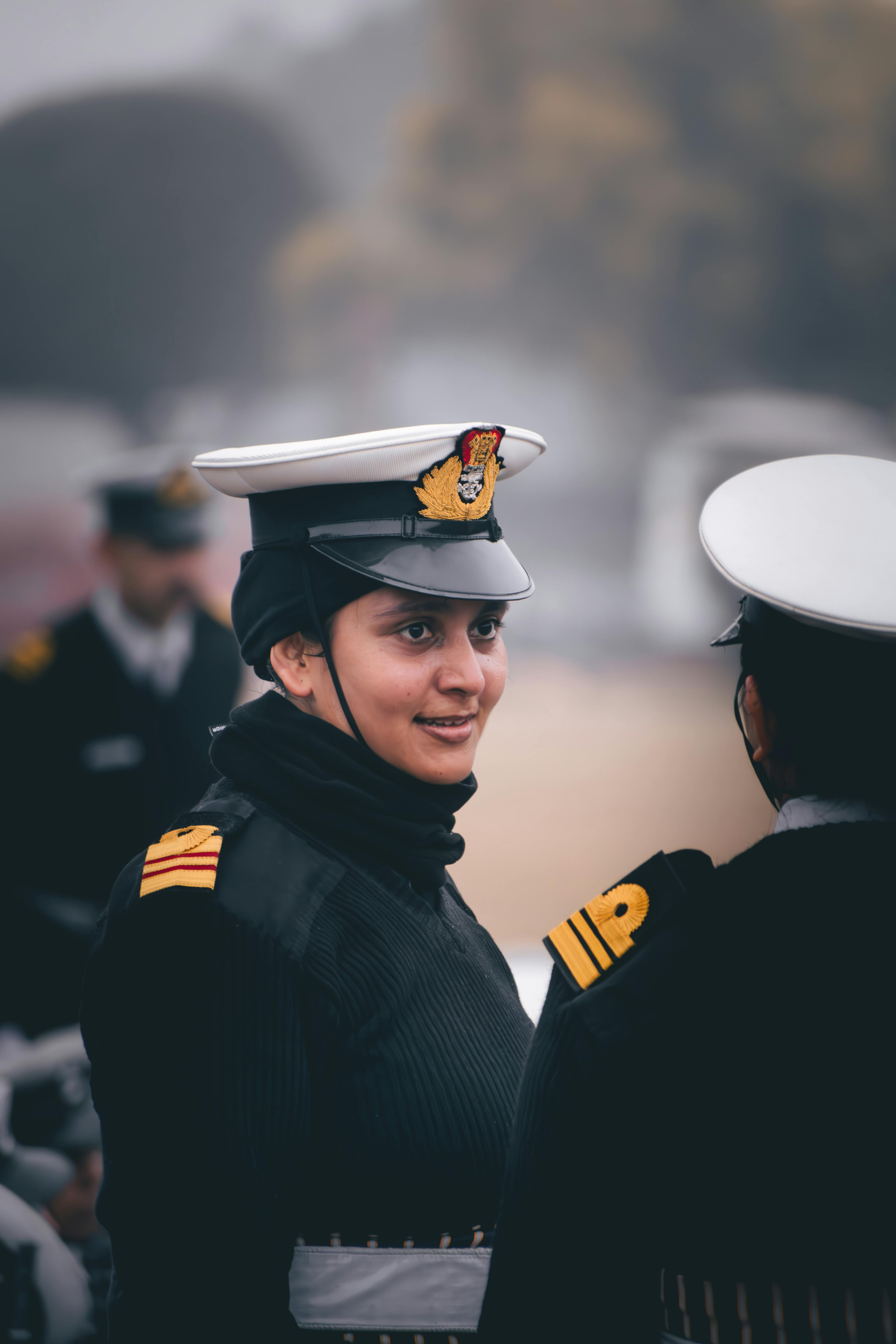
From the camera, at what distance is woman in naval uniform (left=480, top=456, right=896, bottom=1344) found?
88 cm

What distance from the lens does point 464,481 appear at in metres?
1.38

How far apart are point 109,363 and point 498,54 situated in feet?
4.59

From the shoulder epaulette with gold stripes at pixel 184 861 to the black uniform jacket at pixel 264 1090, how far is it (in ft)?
0.04

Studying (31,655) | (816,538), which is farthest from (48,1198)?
(816,538)

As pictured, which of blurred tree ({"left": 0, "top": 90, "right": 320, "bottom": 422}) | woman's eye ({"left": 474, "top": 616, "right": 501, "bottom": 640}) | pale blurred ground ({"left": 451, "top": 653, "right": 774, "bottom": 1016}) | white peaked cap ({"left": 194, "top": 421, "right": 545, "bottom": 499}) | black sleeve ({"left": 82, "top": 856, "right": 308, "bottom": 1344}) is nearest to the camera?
black sleeve ({"left": 82, "top": 856, "right": 308, "bottom": 1344})

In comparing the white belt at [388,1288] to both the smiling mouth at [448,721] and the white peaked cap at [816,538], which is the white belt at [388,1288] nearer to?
the smiling mouth at [448,721]

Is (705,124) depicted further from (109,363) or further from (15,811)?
(15,811)

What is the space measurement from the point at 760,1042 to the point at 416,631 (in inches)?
26.2

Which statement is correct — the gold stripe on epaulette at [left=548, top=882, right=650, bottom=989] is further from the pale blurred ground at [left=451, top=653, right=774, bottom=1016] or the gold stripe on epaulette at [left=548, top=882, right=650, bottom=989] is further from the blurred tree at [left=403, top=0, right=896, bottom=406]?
the blurred tree at [left=403, top=0, right=896, bottom=406]

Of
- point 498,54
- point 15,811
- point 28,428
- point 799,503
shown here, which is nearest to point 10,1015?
point 15,811

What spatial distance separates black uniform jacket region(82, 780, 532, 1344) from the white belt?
23mm

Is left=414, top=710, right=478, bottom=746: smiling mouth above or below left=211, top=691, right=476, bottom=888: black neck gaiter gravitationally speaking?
above

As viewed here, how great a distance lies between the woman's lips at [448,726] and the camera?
4.37ft

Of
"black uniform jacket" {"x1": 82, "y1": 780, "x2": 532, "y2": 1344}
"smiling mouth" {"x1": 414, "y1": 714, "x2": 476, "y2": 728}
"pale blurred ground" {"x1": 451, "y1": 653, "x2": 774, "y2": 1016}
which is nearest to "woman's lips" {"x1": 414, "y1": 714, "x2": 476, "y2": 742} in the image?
"smiling mouth" {"x1": 414, "y1": 714, "x2": 476, "y2": 728}
